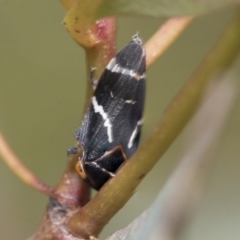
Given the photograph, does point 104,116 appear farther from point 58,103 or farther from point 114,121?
point 58,103

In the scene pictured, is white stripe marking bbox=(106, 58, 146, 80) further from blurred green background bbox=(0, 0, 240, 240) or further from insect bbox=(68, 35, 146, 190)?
blurred green background bbox=(0, 0, 240, 240)

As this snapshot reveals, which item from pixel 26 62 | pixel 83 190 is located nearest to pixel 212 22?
pixel 26 62

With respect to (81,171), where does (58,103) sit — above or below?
below

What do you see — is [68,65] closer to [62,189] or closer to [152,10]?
[62,189]

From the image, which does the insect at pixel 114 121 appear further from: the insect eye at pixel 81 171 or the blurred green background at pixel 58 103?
the blurred green background at pixel 58 103

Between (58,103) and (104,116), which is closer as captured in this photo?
(104,116)

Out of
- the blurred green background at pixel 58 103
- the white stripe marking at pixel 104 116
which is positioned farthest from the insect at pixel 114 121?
the blurred green background at pixel 58 103

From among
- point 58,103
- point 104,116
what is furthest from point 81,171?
point 58,103
